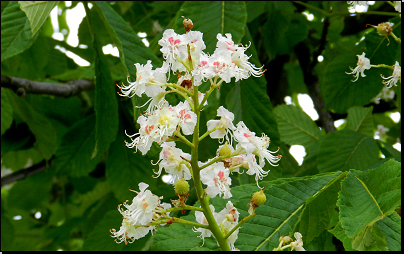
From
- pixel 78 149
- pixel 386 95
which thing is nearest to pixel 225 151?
pixel 78 149

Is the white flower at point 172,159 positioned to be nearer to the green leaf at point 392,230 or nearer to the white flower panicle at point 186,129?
the white flower panicle at point 186,129

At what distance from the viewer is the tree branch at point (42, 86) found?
175 centimetres

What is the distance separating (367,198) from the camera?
2.82ft

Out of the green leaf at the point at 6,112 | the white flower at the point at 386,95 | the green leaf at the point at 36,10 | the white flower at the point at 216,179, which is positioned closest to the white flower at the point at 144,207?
the white flower at the point at 216,179

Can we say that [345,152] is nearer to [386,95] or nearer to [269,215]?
[269,215]

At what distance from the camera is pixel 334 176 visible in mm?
970

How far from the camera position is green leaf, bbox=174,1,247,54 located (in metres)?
1.35

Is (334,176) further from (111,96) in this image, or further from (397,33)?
(397,33)

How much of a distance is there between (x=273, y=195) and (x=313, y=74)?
5.63 feet

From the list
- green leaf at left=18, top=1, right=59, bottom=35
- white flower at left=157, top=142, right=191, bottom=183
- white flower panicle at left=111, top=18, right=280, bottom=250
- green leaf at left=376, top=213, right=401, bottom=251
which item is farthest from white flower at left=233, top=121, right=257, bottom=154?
green leaf at left=18, top=1, right=59, bottom=35

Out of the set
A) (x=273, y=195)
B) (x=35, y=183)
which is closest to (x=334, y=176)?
(x=273, y=195)

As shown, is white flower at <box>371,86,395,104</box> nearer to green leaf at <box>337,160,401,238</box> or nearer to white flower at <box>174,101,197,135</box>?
green leaf at <box>337,160,401,238</box>

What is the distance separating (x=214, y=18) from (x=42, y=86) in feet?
3.03

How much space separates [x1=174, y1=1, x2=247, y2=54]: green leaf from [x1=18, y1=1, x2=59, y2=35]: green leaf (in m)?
0.44
